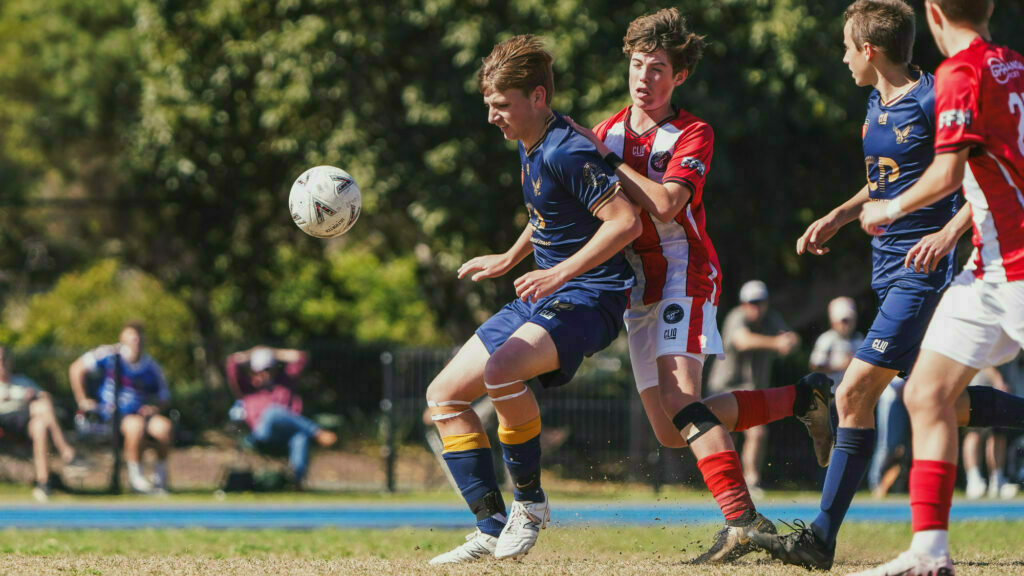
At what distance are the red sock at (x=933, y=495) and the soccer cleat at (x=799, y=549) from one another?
952 millimetres

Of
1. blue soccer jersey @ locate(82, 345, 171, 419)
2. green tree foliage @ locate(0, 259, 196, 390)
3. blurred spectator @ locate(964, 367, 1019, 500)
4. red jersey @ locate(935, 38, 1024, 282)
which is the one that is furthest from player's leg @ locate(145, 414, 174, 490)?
red jersey @ locate(935, 38, 1024, 282)

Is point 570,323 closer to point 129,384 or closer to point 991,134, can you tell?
point 991,134

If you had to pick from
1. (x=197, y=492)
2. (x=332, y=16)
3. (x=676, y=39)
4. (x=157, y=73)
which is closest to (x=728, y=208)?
(x=332, y=16)

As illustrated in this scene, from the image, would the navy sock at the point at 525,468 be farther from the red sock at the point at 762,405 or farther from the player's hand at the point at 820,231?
the player's hand at the point at 820,231

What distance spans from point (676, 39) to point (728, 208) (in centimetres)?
948

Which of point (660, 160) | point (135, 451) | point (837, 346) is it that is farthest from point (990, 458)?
→ point (135, 451)

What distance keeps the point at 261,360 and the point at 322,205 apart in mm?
8081

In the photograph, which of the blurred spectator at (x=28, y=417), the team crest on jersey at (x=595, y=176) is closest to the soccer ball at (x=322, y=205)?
the team crest on jersey at (x=595, y=176)

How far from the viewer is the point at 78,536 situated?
8602 millimetres

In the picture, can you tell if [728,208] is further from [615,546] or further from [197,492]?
[615,546]

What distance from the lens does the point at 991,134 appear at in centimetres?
399

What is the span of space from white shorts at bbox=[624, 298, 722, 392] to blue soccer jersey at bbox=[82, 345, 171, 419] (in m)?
8.83

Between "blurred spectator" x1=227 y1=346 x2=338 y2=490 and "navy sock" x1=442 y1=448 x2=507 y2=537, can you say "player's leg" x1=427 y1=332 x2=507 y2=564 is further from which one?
"blurred spectator" x1=227 y1=346 x2=338 y2=490

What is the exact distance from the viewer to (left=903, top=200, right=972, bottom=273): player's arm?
15.7 ft
